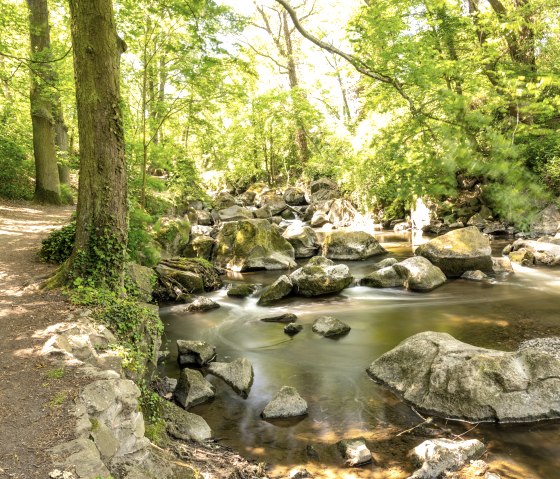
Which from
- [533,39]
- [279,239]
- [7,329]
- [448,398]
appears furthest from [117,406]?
[533,39]

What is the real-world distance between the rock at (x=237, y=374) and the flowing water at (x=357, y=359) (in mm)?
126

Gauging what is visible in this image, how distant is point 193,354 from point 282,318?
2.78 meters

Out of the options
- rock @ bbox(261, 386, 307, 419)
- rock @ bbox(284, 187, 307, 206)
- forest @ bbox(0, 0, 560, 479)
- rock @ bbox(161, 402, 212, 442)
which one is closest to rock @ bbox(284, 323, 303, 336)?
forest @ bbox(0, 0, 560, 479)

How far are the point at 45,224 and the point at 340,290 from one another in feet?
27.6

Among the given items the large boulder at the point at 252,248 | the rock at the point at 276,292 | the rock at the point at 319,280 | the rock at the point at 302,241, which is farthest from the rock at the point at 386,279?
the rock at the point at 302,241

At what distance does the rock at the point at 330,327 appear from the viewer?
8.78 metres

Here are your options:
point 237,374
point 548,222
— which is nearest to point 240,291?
point 237,374

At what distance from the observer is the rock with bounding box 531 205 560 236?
1670cm

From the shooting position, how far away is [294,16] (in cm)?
541

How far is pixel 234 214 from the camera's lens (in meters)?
22.5

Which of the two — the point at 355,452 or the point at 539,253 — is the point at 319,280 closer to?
the point at 355,452

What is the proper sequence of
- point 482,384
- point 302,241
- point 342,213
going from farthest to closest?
point 342,213 < point 302,241 < point 482,384

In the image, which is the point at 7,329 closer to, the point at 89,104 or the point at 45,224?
the point at 89,104

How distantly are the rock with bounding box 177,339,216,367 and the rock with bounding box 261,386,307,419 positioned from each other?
2.06 metres
